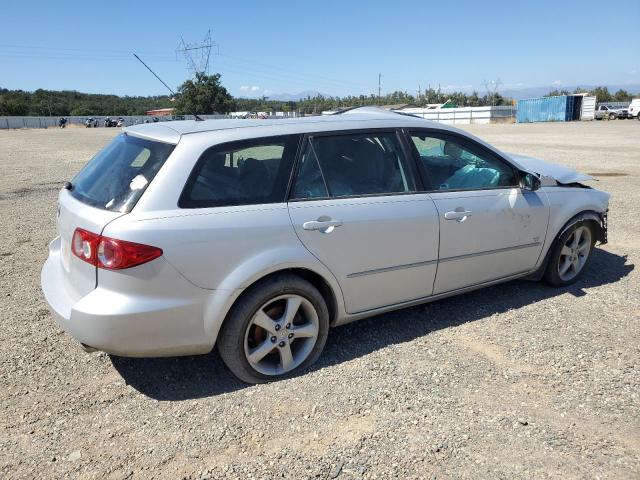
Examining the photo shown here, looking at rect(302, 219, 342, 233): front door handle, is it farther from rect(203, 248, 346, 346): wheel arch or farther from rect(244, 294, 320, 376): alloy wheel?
rect(244, 294, 320, 376): alloy wheel

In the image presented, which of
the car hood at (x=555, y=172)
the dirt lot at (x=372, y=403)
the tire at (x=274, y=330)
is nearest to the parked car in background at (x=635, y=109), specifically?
the car hood at (x=555, y=172)

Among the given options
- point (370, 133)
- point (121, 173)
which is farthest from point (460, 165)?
point (121, 173)

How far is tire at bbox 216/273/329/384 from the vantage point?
3137 millimetres

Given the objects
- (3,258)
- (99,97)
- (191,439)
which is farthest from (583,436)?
(99,97)

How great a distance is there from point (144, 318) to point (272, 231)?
2.92 ft

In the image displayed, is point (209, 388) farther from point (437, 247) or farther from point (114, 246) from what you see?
point (437, 247)

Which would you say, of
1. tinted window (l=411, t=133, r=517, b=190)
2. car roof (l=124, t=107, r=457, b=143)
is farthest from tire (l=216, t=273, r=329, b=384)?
tinted window (l=411, t=133, r=517, b=190)

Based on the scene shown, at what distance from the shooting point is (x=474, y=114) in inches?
2322

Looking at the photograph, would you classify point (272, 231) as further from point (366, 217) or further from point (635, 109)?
point (635, 109)

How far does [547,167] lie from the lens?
17.0 feet

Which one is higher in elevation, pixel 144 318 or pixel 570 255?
pixel 144 318

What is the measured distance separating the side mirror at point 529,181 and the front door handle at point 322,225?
188 centimetres

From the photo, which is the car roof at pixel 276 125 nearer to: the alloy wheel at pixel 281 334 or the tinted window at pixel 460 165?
the tinted window at pixel 460 165

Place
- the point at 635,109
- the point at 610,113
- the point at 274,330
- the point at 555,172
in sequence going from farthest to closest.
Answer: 1. the point at 610,113
2. the point at 635,109
3. the point at 555,172
4. the point at 274,330
